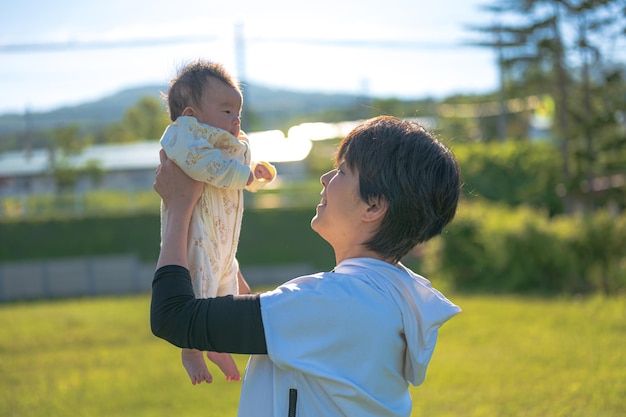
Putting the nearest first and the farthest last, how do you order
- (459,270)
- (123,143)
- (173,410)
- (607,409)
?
(607,409)
(173,410)
(459,270)
(123,143)

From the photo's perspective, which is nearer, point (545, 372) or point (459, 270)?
point (545, 372)

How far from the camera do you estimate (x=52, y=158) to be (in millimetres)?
28703

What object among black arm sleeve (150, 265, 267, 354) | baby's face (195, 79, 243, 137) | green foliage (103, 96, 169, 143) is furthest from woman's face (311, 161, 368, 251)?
green foliage (103, 96, 169, 143)

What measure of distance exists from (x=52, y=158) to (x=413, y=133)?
28.5m

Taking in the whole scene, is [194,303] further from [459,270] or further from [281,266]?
[281,266]

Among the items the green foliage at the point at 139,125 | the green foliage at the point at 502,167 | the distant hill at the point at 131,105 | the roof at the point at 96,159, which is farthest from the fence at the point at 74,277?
the green foliage at the point at 502,167

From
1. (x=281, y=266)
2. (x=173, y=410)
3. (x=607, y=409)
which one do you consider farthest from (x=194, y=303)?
(x=281, y=266)

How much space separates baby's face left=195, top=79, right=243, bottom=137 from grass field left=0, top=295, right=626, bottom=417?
411 centimetres

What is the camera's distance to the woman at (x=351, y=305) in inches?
68.1

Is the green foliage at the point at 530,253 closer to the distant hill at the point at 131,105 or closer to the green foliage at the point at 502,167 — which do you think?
the green foliage at the point at 502,167

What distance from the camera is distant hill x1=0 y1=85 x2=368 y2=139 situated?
26.5 metres

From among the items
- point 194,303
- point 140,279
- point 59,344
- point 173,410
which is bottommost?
point 140,279

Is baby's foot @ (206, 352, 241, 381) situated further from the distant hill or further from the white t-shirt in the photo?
the distant hill

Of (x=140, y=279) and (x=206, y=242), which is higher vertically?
(x=206, y=242)
